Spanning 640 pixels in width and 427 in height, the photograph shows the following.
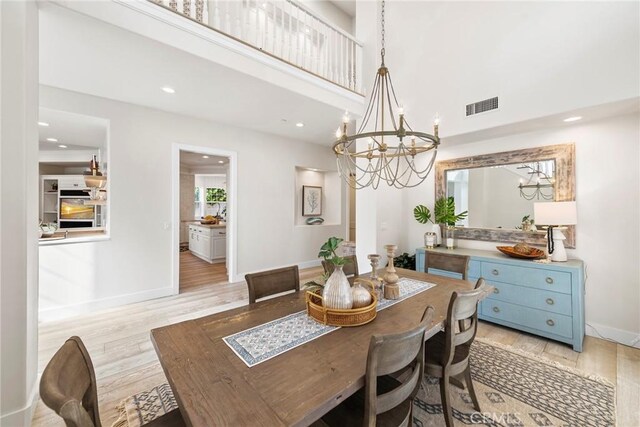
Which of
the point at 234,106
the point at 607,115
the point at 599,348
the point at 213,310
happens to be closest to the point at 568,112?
the point at 607,115

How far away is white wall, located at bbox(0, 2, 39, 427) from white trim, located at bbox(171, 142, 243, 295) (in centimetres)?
227

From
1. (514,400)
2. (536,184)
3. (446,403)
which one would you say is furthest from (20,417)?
(536,184)

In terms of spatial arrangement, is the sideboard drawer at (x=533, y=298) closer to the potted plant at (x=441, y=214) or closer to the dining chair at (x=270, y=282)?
the potted plant at (x=441, y=214)

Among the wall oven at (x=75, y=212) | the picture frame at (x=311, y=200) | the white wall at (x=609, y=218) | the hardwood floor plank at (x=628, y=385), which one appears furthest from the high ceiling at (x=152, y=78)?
the hardwood floor plank at (x=628, y=385)

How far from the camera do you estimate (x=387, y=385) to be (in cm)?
139

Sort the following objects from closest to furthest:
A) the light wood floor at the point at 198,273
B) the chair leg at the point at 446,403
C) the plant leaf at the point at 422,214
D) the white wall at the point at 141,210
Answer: the chair leg at the point at 446,403, the white wall at the point at 141,210, the plant leaf at the point at 422,214, the light wood floor at the point at 198,273

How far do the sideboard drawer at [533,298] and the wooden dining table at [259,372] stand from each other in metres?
1.94

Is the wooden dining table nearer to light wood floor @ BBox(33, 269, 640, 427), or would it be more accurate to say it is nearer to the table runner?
the table runner

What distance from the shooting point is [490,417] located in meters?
1.78

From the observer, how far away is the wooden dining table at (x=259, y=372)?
34.2 inches

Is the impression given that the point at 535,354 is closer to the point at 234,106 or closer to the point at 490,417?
the point at 490,417

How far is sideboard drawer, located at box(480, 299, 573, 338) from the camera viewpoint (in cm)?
265

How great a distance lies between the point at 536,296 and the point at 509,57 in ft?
8.50

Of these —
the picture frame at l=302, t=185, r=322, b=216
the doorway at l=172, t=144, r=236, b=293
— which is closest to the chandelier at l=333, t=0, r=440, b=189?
the picture frame at l=302, t=185, r=322, b=216
